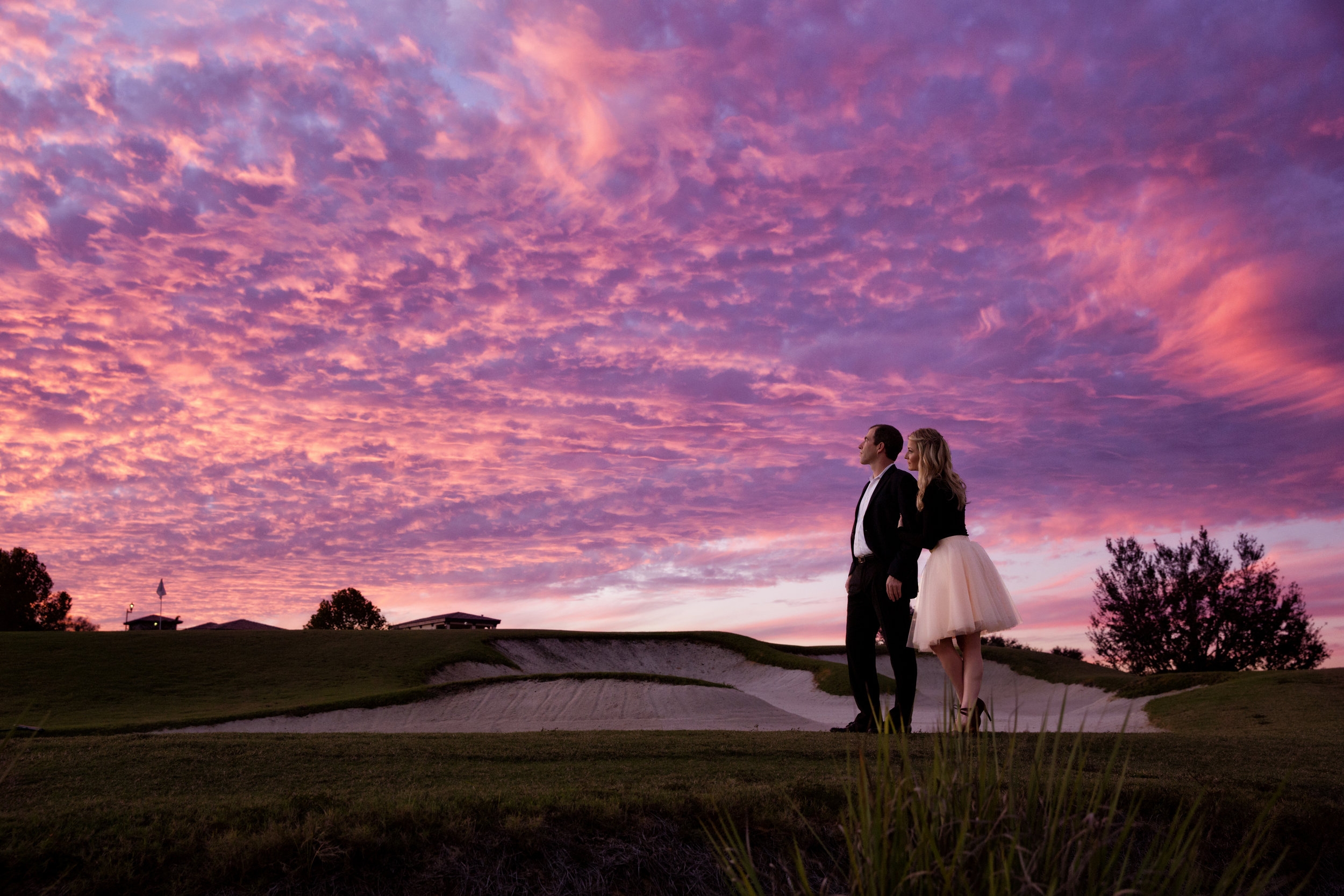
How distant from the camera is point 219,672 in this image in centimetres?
2498

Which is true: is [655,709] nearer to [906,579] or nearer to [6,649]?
[906,579]

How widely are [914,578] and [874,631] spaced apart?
868 mm

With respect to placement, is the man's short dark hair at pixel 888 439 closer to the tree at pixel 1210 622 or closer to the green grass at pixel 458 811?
the green grass at pixel 458 811

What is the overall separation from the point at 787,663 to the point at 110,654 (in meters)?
23.0

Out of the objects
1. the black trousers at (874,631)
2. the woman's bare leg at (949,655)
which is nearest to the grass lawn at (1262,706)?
the woman's bare leg at (949,655)

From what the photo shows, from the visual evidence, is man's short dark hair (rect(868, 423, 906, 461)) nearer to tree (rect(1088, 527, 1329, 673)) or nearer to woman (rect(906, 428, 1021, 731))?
woman (rect(906, 428, 1021, 731))

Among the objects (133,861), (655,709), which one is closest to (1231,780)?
(133,861)

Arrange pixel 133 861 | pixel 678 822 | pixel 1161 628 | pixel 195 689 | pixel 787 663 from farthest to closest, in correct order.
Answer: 1. pixel 1161 628
2. pixel 787 663
3. pixel 195 689
4. pixel 678 822
5. pixel 133 861

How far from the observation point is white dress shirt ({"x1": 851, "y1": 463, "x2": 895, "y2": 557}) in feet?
28.0

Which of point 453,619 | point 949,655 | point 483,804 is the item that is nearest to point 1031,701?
point 949,655

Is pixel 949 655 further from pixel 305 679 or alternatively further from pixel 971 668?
pixel 305 679

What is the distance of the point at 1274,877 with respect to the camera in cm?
506

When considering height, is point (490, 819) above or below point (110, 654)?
below

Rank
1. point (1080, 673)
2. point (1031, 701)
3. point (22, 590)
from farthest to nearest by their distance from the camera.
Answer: point (22, 590) < point (1080, 673) < point (1031, 701)
